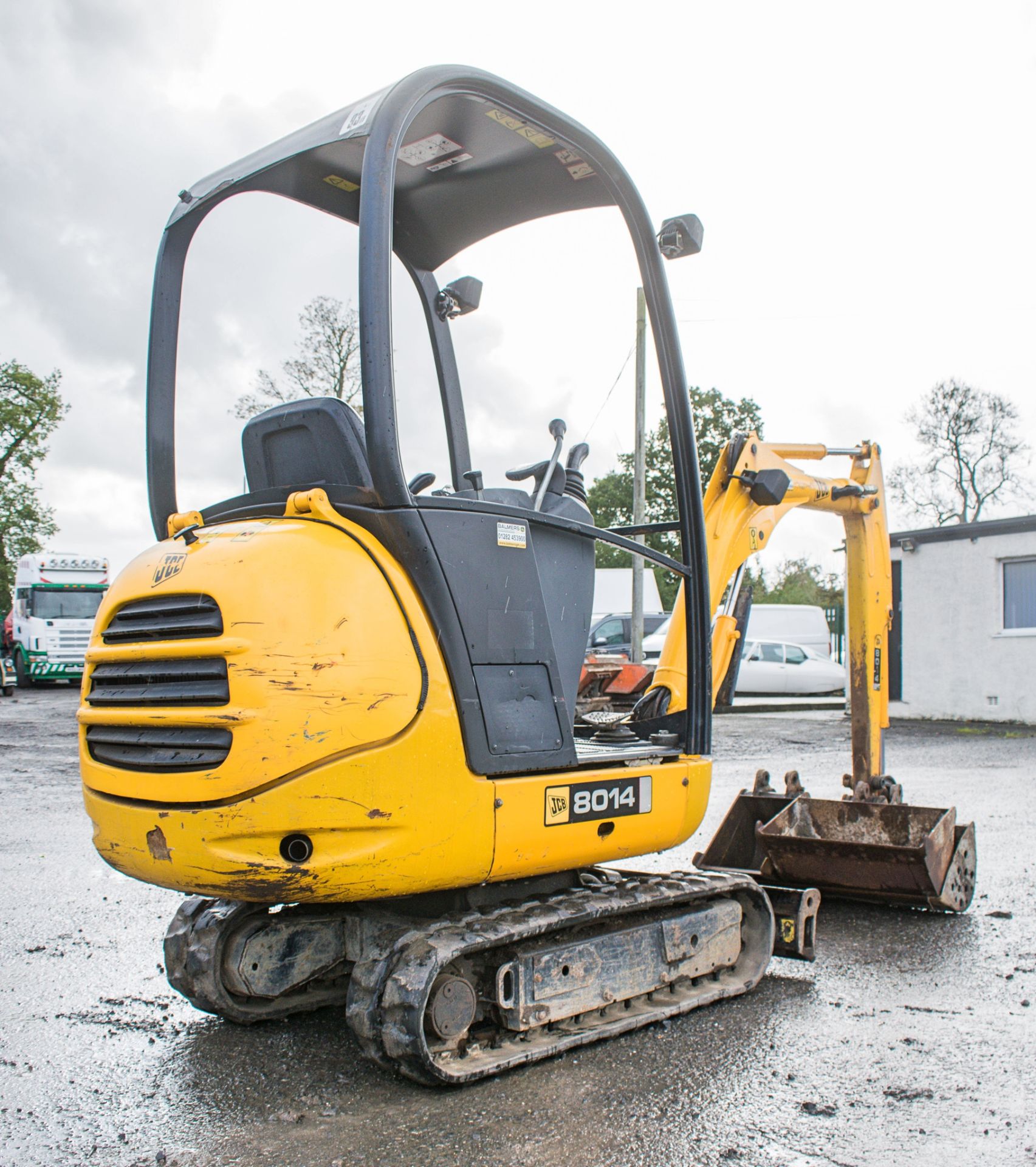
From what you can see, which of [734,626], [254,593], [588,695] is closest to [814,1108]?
[254,593]

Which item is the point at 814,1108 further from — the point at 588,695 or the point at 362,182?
the point at 588,695

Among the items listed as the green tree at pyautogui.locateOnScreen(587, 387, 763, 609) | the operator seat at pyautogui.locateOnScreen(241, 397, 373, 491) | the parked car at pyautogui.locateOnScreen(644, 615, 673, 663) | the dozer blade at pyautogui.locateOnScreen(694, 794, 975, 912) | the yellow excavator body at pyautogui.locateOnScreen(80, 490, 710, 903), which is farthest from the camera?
the green tree at pyautogui.locateOnScreen(587, 387, 763, 609)

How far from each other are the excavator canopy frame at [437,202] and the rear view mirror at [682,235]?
0.42 feet

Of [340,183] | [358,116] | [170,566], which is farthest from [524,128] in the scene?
[170,566]

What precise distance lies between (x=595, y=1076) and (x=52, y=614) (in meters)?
27.0

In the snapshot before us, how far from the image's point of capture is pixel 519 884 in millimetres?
4062

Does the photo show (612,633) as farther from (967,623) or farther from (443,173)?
(443,173)

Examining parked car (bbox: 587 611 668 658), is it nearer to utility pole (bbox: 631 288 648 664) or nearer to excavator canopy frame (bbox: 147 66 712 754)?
utility pole (bbox: 631 288 648 664)

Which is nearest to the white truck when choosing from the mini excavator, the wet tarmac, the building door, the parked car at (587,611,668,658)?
the parked car at (587,611,668,658)

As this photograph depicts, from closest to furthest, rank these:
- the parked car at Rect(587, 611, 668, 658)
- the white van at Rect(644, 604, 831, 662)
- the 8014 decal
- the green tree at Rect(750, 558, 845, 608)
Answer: the 8014 decal
the parked car at Rect(587, 611, 668, 658)
the white van at Rect(644, 604, 831, 662)
the green tree at Rect(750, 558, 845, 608)

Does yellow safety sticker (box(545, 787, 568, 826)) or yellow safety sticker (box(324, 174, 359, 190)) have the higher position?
yellow safety sticker (box(324, 174, 359, 190))

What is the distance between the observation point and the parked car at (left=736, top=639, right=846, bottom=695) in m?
23.1

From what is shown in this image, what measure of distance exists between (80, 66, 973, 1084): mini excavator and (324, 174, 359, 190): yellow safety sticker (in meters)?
0.02

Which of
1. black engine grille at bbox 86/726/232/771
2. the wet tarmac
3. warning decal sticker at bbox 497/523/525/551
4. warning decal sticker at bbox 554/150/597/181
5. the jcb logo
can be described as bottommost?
the wet tarmac
